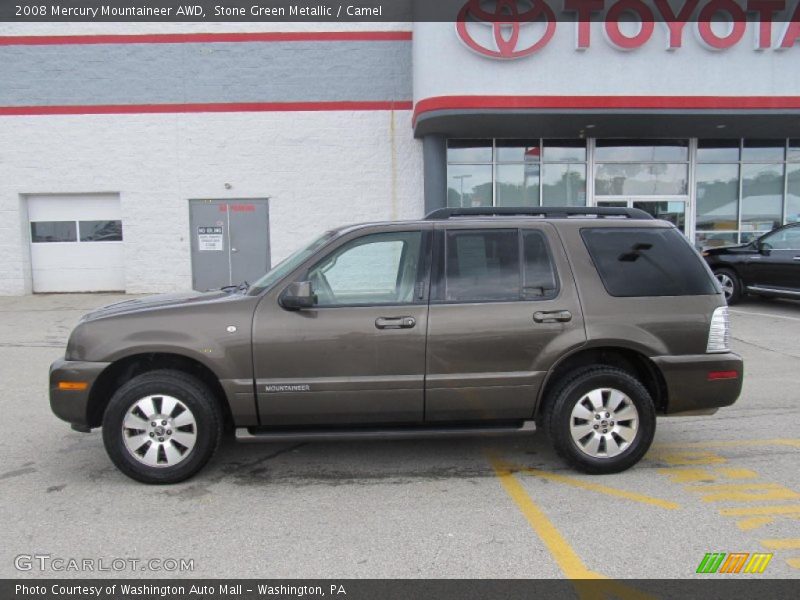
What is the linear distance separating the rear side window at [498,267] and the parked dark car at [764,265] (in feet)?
28.8

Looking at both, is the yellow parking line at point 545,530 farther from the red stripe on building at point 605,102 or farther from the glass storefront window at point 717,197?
the glass storefront window at point 717,197

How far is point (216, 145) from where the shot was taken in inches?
577

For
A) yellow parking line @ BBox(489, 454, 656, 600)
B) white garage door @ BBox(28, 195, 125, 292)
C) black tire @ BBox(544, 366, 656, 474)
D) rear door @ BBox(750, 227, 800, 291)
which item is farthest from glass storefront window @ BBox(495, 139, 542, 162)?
yellow parking line @ BBox(489, 454, 656, 600)

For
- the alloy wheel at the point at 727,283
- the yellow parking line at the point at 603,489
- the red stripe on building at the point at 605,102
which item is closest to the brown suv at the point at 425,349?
the yellow parking line at the point at 603,489

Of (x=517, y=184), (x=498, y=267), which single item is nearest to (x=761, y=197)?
(x=517, y=184)

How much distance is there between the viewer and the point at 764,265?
1150 centimetres

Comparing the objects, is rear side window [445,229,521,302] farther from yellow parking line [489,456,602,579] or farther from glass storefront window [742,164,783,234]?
glass storefront window [742,164,783,234]

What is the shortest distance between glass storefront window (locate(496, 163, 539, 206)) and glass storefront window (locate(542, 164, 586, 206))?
254 mm

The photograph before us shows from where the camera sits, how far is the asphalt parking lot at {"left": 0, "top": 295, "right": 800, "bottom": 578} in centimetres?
314

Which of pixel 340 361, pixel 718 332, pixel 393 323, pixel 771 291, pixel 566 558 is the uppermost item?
pixel 393 323

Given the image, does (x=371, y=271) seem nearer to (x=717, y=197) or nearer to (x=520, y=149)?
(x=520, y=149)

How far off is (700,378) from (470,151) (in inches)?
450
